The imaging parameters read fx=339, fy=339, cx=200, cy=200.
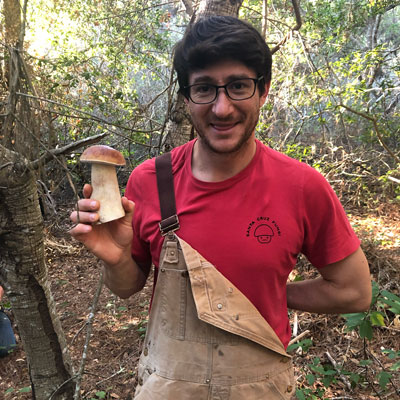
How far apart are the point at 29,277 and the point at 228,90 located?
1.69m

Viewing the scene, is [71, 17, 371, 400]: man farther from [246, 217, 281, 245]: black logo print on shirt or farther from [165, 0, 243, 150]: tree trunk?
[165, 0, 243, 150]: tree trunk

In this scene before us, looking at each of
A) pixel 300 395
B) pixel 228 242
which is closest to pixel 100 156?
Result: pixel 228 242

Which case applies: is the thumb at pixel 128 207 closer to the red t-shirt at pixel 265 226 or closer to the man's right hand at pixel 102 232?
the man's right hand at pixel 102 232

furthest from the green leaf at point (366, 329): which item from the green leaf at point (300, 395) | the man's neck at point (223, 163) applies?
the man's neck at point (223, 163)

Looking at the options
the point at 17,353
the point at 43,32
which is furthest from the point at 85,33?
Answer: the point at 17,353

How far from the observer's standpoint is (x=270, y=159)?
1.61 metres

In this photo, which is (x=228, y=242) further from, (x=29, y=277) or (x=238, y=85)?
(x=29, y=277)

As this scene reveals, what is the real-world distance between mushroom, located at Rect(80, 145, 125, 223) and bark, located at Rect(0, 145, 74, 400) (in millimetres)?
645

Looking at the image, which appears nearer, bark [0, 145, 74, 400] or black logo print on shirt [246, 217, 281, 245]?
black logo print on shirt [246, 217, 281, 245]

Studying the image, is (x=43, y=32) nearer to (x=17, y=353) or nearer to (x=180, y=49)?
(x=17, y=353)

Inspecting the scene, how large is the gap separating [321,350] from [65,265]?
16.6ft

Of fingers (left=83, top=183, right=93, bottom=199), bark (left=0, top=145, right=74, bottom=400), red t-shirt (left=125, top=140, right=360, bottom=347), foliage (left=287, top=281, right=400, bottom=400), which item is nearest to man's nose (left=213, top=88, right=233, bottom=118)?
red t-shirt (left=125, top=140, right=360, bottom=347)

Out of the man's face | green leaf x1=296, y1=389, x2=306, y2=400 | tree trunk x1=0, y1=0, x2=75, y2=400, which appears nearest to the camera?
the man's face

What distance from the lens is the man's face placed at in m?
1.51
